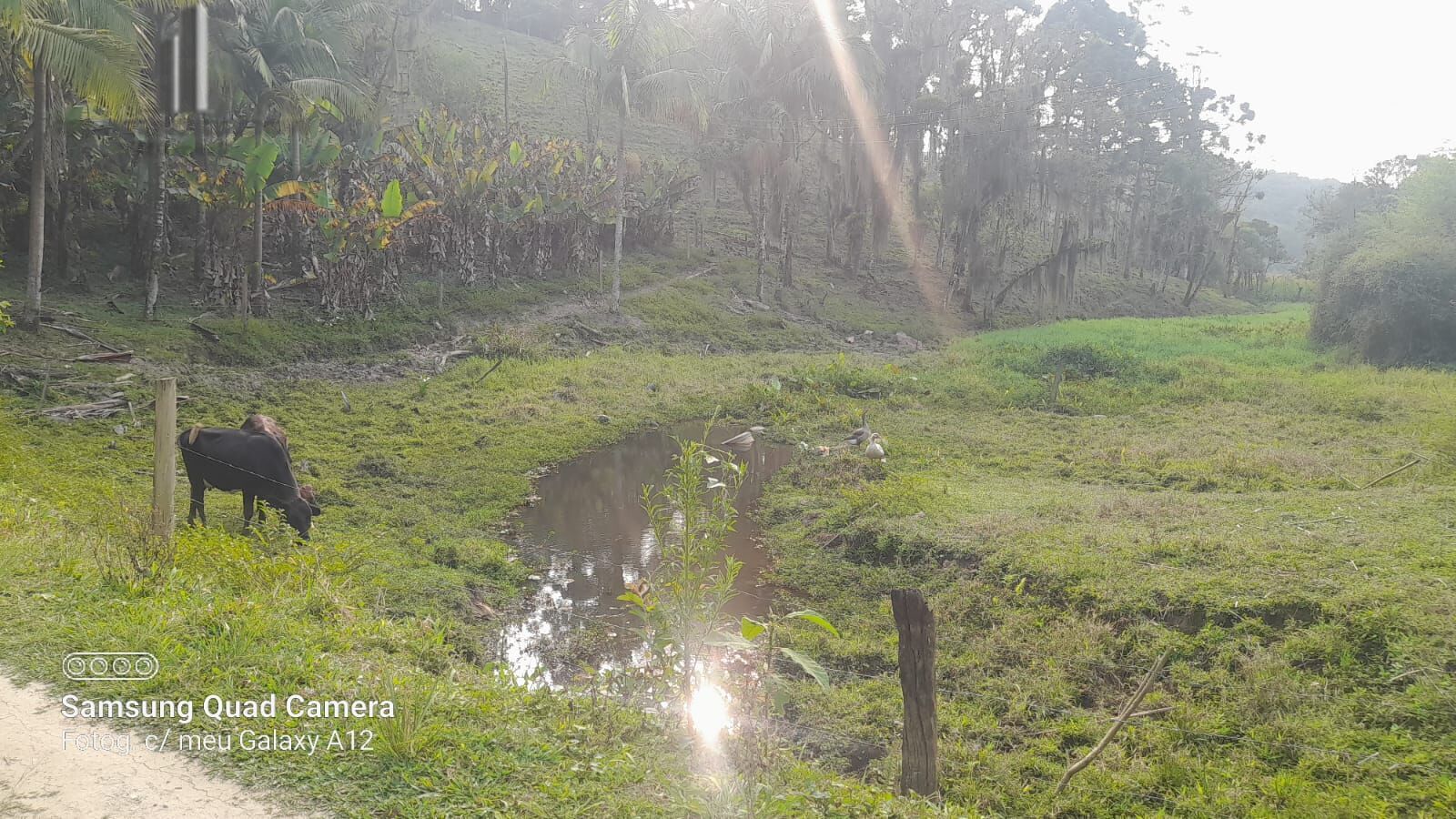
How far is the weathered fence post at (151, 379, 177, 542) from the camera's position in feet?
19.5

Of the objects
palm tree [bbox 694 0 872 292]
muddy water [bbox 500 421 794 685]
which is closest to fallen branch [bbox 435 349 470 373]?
muddy water [bbox 500 421 794 685]

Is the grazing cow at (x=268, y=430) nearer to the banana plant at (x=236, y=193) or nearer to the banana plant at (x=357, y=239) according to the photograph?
the banana plant at (x=236, y=193)

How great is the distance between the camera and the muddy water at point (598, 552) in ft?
24.4

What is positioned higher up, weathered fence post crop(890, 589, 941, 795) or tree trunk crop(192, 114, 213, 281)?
tree trunk crop(192, 114, 213, 281)

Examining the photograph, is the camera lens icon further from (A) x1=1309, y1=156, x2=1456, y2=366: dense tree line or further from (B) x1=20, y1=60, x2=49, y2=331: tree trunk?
(A) x1=1309, y1=156, x2=1456, y2=366: dense tree line

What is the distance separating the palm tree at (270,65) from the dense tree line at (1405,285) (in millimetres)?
25107

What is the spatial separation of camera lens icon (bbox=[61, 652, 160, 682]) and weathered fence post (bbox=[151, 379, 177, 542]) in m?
1.76

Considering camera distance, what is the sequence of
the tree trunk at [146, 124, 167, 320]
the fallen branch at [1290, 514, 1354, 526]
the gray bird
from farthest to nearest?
the tree trunk at [146, 124, 167, 320], the gray bird, the fallen branch at [1290, 514, 1354, 526]

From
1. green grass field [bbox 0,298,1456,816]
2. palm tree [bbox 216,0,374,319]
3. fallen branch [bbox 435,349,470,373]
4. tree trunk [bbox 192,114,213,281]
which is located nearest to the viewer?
green grass field [bbox 0,298,1456,816]

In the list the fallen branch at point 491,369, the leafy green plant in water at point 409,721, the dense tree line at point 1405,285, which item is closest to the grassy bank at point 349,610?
the leafy green plant in water at point 409,721

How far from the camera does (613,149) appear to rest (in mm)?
42062

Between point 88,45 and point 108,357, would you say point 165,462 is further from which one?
point 108,357

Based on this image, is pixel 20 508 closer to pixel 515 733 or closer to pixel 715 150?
pixel 515 733

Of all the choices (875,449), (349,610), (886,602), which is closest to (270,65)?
(875,449)
